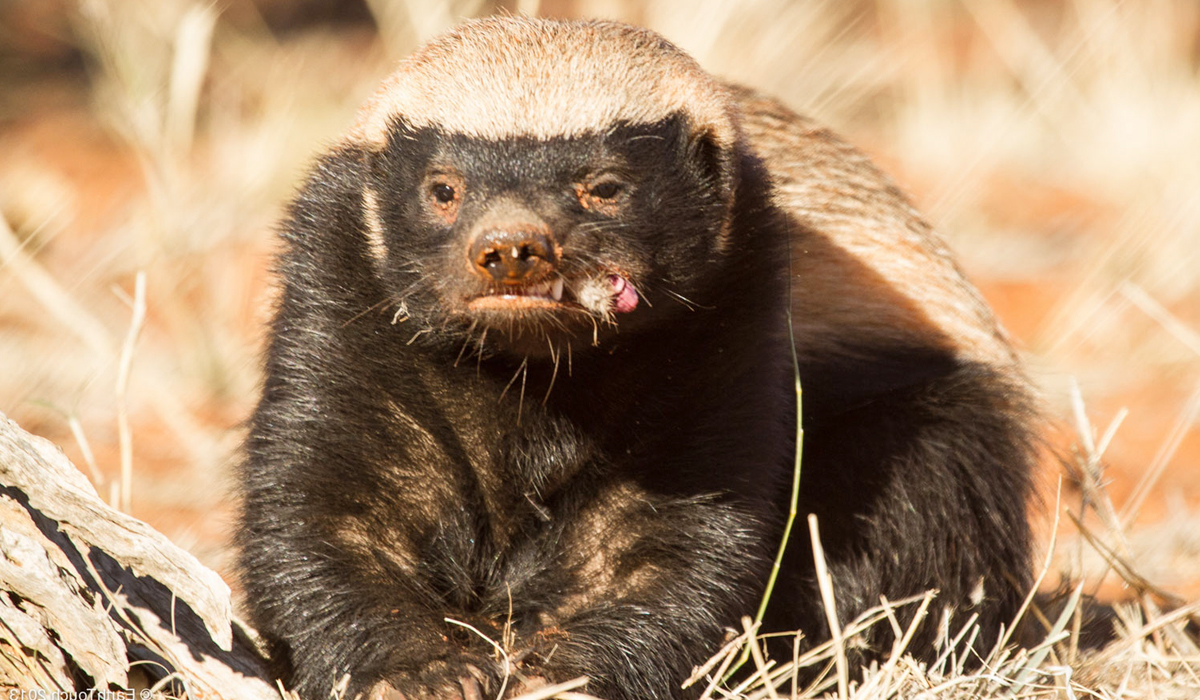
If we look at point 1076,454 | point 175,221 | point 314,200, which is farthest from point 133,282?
point 1076,454

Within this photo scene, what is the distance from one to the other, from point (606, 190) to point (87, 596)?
5.14ft

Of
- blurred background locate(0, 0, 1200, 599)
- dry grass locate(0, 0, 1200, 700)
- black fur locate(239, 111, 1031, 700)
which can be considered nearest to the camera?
black fur locate(239, 111, 1031, 700)

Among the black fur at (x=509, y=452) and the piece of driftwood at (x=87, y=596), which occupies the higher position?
the black fur at (x=509, y=452)

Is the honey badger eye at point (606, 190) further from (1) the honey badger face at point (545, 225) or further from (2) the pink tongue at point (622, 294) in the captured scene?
(2) the pink tongue at point (622, 294)

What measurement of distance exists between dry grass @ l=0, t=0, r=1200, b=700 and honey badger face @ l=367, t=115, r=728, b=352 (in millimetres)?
1106

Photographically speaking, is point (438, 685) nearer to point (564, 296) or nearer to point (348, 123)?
point (564, 296)

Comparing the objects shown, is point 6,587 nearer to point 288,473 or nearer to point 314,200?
point 288,473

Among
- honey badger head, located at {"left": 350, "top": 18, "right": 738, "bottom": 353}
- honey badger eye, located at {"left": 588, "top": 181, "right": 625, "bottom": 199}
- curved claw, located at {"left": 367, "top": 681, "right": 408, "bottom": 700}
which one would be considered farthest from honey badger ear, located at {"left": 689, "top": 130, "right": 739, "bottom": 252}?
curved claw, located at {"left": 367, "top": 681, "right": 408, "bottom": 700}

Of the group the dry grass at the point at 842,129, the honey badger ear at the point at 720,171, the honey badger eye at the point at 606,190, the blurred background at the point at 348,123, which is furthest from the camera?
the blurred background at the point at 348,123

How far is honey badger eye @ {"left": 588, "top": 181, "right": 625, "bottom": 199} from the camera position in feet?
10.3

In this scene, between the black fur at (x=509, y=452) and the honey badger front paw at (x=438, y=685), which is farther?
the black fur at (x=509, y=452)

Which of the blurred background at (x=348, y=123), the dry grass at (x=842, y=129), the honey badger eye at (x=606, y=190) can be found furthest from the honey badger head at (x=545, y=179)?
the dry grass at (x=842, y=129)

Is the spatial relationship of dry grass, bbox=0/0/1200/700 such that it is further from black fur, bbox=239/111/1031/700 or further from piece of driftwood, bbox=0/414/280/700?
piece of driftwood, bbox=0/414/280/700

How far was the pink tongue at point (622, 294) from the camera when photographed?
319 centimetres
